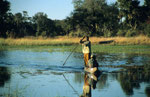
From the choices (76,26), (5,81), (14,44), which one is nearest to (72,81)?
(5,81)

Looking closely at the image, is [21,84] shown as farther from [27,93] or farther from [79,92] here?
[79,92]

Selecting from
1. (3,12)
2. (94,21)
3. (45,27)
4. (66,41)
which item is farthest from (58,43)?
A: (45,27)

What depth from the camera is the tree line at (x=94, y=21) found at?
60312 mm

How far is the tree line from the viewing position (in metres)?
60.3

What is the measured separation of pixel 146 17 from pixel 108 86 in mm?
53900

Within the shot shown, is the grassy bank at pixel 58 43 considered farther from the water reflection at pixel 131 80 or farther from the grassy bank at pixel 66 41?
the water reflection at pixel 131 80

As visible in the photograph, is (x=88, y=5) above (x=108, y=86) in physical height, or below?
above

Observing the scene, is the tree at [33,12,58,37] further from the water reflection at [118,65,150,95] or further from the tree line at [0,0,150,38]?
the water reflection at [118,65,150,95]

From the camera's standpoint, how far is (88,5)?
72.9 metres

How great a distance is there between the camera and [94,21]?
6844 centimetres

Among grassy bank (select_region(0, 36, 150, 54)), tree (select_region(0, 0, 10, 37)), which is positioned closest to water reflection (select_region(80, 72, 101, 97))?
grassy bank (select_region(0, 36, 150, 54))

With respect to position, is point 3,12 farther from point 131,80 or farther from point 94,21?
point 131,80

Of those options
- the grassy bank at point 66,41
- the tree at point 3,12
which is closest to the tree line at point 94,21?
the tree at point 3,12

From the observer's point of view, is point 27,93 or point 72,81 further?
point 72,81
